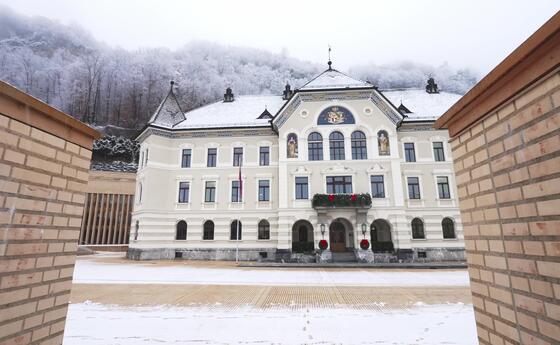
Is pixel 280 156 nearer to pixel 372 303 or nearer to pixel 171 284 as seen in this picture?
pixel 171 284

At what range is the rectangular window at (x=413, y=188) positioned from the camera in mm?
22688

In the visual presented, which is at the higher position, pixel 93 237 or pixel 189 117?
pixel 189 117

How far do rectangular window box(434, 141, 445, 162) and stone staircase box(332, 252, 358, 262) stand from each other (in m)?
10.4

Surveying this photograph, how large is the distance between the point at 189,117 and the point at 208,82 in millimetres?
51572

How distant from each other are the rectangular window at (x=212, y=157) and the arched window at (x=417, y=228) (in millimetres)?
16740

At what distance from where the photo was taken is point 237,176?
2430 centimetres

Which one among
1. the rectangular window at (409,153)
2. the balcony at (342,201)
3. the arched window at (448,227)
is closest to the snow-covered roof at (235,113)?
the balcony at (342,201)

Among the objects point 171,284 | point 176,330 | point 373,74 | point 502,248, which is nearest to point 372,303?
point 176,330

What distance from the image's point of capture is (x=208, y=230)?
2384cm

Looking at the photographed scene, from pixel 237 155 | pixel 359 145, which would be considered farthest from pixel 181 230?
pixel 359 145

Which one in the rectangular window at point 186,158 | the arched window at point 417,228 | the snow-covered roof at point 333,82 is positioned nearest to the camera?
the arched window at point 417,228

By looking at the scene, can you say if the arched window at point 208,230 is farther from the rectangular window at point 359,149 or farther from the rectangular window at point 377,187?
the rectangular window at point 377,187

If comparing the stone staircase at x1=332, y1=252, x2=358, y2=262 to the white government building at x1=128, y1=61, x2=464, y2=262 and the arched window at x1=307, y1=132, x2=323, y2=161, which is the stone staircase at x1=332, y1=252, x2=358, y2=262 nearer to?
the white government building at x1=128, y1=61, x2=464, y2=262

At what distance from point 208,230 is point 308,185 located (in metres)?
9.01
